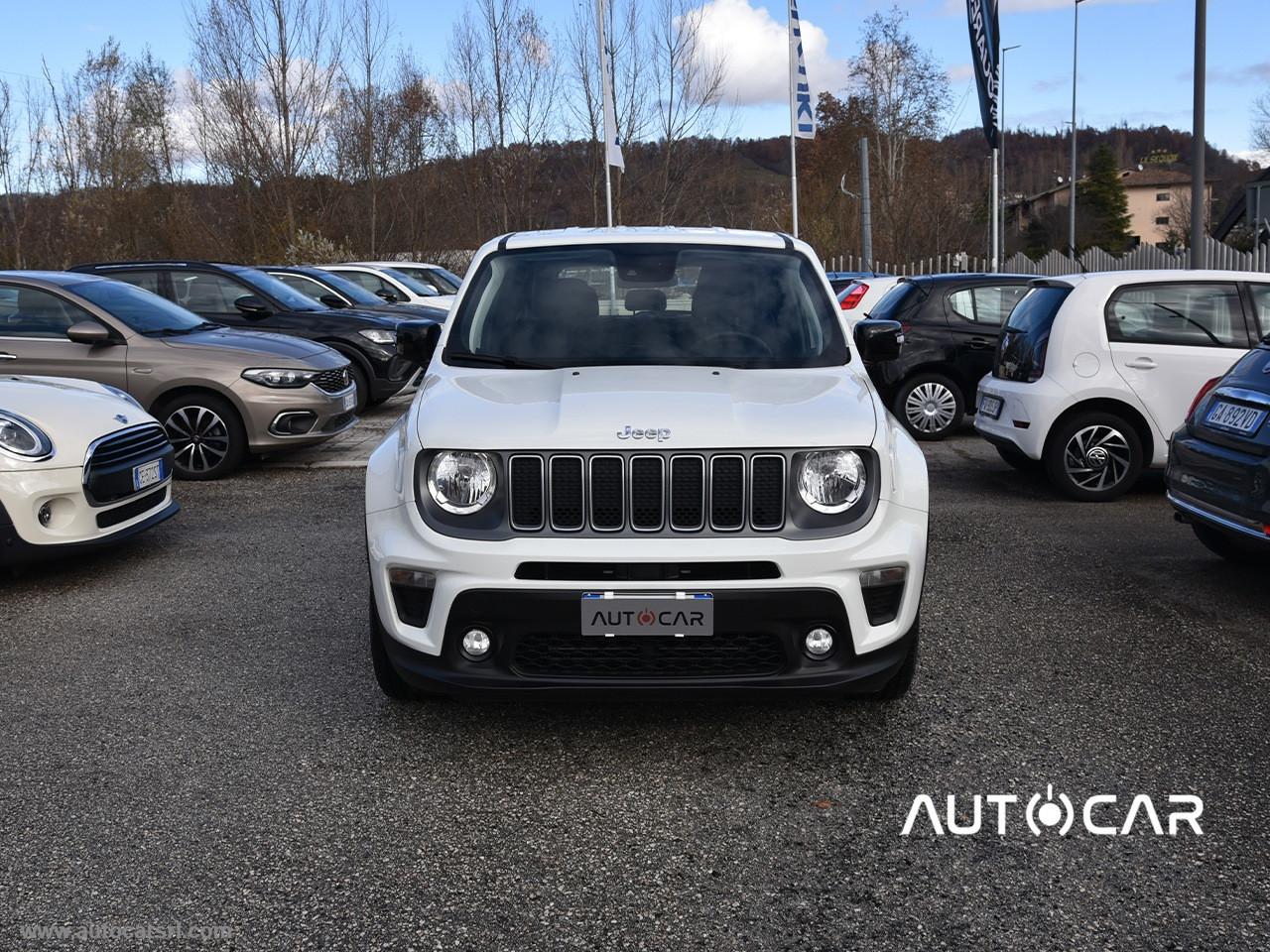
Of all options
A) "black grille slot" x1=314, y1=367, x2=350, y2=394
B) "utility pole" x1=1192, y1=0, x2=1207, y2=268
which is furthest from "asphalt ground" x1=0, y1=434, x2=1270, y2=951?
"utility pole" x1=1192, y1=0, x2=1207, y2=268

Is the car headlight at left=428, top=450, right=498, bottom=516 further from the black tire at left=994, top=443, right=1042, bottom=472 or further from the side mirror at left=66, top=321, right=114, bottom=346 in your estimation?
the side mirror at left=66, top=321, right=114, bottom=346

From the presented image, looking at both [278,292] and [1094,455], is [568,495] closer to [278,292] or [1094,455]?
[1094,455]

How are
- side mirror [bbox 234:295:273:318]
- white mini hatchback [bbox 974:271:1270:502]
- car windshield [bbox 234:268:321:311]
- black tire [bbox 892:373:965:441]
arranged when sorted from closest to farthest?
white mini hatchback [bbox 974:271:1270:502] < black tire [bbox 892:373:965:441] < side mirror [bbox 234:295:273:318] < car windshield [bbox 234:268:321:311]

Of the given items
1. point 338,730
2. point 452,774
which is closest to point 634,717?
point 452,774

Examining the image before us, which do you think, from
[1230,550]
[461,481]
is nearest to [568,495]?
[461,481]

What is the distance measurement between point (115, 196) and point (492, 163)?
10.4 metres

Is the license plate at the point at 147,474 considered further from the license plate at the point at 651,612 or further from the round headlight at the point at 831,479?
the round headlight at the point at 831,479

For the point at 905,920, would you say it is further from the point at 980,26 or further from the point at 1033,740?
the point at 980,26

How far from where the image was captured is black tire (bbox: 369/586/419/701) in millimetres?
4156

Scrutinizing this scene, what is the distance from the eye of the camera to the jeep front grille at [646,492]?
151 inches

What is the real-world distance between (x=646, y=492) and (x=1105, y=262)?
23914 millimetres

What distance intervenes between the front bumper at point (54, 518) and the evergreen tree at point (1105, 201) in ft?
318

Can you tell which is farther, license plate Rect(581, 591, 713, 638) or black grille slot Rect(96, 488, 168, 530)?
black grille slot Rect(96, 488, 168, 530)

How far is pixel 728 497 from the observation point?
385cm
